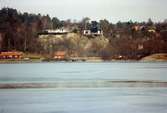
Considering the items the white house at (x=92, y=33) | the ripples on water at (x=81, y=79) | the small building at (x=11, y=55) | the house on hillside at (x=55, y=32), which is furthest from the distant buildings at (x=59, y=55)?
the small building at (x=11, y=55)

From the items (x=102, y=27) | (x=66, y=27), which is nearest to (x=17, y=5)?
(x=66, y=27)

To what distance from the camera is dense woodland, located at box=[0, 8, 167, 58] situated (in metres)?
20.1

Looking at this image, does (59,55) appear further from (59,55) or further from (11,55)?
(11,55)

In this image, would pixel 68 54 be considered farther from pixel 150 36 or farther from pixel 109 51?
pixel 150 36

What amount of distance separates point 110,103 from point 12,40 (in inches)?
491

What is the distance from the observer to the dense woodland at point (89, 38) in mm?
20078

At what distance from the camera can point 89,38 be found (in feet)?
67.8

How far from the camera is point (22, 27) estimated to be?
20203mm

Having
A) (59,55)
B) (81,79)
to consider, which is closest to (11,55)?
(59,55)

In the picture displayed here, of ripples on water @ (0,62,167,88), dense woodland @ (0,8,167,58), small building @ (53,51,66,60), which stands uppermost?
dense woodland @ (0,8,167,58)

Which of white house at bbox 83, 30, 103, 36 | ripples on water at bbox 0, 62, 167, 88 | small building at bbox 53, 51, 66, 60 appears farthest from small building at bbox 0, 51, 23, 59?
white house at bbox 83, 30, 103, 36

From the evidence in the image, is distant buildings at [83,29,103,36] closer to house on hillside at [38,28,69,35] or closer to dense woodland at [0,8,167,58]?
dense woodland at [0,8,167,58]

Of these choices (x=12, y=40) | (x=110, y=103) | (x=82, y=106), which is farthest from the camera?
(x=12, y=40)

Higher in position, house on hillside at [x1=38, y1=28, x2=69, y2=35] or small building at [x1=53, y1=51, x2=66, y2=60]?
house on hillside at [x1=38, y1=28, x2=69, y2=35]
